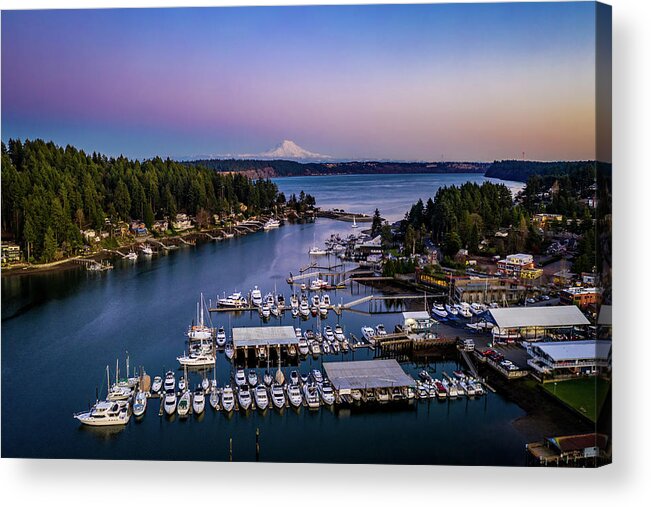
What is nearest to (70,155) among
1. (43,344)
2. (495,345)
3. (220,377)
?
(43,344)

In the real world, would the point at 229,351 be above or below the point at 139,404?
above

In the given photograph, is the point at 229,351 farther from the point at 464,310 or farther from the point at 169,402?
the point at 464,310

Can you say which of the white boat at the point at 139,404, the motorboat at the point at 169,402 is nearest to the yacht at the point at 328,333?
the motorboat at the point at 169,402

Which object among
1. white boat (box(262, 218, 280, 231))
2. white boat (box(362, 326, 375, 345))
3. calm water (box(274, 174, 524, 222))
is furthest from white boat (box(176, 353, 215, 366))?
calm water (box(274, 174, 524, 222))

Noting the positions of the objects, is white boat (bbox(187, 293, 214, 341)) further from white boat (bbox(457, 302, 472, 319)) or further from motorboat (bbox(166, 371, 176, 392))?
white boat (bbox(457, 302, 472, 319))

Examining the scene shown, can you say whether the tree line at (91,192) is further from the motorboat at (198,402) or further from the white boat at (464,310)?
the white boat at (464,310)

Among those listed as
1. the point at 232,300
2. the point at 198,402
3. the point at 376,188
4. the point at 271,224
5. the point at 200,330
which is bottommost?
the point at 198,402

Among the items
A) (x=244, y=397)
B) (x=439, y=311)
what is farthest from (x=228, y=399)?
(x=439, y=311)
